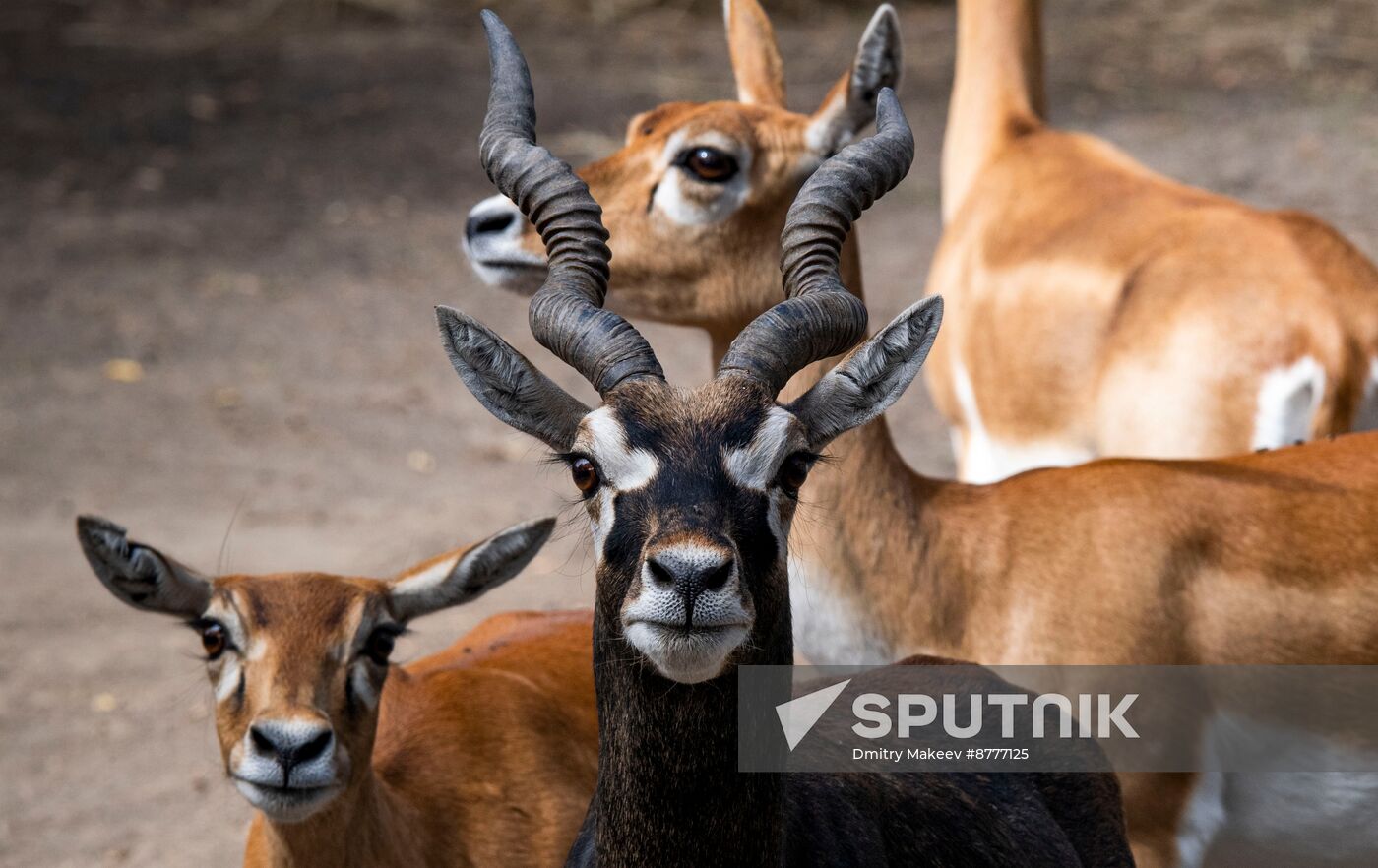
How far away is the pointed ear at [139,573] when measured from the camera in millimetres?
3607

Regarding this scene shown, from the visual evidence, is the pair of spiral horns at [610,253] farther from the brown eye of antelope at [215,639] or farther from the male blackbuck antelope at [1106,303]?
the male blackbuck antelope at [1106,303]

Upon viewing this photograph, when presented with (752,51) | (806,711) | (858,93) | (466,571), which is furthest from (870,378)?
(752,51)

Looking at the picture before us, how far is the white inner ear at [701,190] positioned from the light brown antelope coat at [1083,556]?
6cm

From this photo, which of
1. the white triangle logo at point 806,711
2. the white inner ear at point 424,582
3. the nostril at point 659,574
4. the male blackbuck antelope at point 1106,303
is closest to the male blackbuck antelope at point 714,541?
the nostril at point 659,574

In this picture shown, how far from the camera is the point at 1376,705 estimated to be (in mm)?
4043

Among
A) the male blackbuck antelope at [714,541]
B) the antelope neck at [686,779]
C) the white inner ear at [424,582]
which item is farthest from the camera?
the white inner ear at [424,582]

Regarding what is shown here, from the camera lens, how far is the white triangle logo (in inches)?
127

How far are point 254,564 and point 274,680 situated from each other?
3306mm

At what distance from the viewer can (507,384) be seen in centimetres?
305

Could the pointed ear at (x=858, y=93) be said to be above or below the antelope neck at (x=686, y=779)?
above

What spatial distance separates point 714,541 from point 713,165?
2107mm

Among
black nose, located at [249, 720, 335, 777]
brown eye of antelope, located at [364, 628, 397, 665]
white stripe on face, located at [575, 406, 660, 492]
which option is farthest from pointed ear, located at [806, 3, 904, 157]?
black nose, located at [249, 720, 335, 777]

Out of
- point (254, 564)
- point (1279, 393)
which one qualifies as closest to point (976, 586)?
point (1279, 393)

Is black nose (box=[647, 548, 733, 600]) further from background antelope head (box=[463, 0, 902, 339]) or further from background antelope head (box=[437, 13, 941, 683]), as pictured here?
background antelope head (box=[463, 0, 902, 339])
